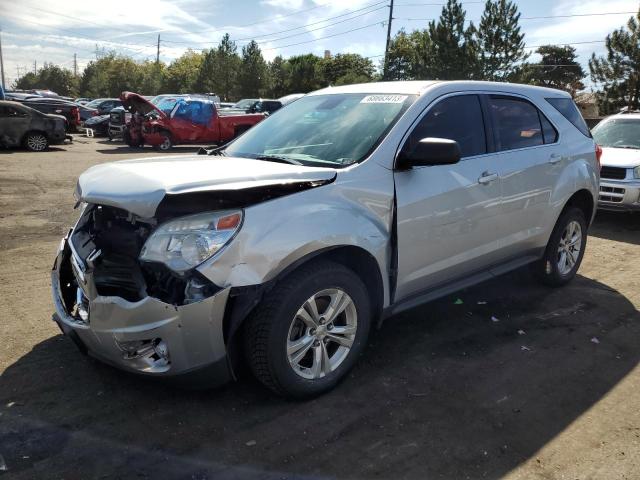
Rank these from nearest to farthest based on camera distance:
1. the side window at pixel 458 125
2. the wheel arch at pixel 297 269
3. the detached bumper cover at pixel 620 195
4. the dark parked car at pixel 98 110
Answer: the wheel arch at pixel 297 269 → the side window at pixel 458 125 → the detached bumper cover at pixel 620 195 → the dark parked car at pixel 98 110

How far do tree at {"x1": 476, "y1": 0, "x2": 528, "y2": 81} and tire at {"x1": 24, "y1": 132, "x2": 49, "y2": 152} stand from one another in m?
33.7

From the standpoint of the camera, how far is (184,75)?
7506cm

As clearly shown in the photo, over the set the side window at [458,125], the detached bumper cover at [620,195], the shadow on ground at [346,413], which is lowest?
the shadow on ground at [346,413]

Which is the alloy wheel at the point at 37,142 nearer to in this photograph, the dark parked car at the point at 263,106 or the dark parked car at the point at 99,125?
the dark parked car at the point at 99,125

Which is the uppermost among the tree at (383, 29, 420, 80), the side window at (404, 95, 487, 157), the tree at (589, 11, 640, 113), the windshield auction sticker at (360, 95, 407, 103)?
the tree at (383, 29, 420, 80)

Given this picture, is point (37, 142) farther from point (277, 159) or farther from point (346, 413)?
point (346, 413)

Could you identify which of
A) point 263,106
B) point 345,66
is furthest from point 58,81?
point 263,106

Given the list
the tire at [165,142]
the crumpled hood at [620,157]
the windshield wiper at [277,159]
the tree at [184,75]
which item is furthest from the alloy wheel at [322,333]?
the tree at [184,75]

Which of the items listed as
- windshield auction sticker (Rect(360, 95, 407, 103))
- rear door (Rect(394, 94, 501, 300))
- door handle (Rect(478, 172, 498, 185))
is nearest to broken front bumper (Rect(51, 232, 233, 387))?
rear door (Rect(394, 94, 501, 300))

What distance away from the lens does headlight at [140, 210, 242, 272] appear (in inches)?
104

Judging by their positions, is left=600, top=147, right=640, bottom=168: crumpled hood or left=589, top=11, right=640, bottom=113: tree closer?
left=600, top=147, right=640, bottom=168: crumpled hood

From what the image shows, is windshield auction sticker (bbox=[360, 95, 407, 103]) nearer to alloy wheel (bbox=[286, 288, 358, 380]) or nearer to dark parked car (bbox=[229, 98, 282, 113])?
alloy wheel (bbox=[286, 288, 358, 380])

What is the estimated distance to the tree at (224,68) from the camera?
51031 mm

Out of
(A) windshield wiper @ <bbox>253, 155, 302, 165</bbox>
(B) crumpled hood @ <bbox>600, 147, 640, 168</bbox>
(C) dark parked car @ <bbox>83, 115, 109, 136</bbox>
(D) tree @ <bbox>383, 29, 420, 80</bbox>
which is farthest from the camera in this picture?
(D) tree @ <bbox>383, 29, 420, 80</bbox>
